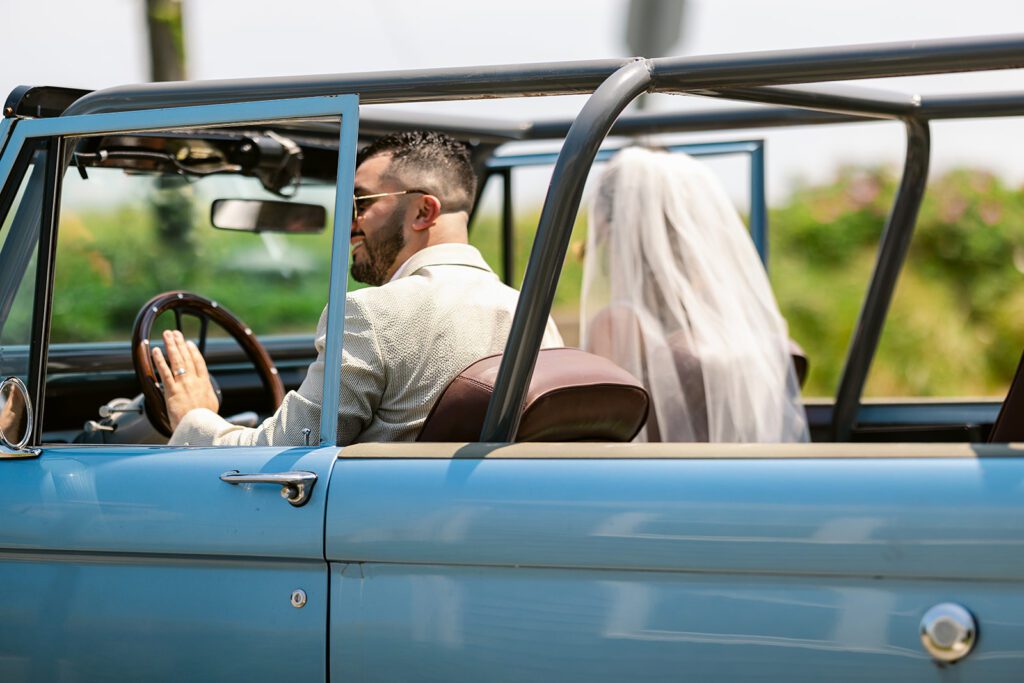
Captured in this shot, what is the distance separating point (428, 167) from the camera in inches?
115

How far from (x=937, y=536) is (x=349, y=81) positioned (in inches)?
51.6

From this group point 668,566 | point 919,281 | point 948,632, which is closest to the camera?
point 948,632

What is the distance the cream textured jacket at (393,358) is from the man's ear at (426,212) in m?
0.16

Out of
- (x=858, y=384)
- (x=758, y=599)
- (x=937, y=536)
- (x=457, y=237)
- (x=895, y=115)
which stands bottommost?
(x=858, y=384)

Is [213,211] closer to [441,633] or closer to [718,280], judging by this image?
[718,280]

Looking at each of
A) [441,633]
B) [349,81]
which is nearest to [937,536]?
[441,633]

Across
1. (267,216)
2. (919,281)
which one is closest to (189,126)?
(267,216)

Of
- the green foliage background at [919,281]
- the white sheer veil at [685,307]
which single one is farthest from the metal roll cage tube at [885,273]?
the green foliage background at [919,281]

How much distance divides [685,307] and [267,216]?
1.27 m

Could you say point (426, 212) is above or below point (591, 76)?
below

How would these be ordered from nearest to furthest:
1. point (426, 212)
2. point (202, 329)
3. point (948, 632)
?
1. point (948, 632)
2. point (426, 212)
3. point (202, 329)

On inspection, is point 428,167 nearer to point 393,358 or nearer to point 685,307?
point 393,358

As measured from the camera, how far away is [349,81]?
2424 millimetres

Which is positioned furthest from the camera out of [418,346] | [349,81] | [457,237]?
[457,237]
